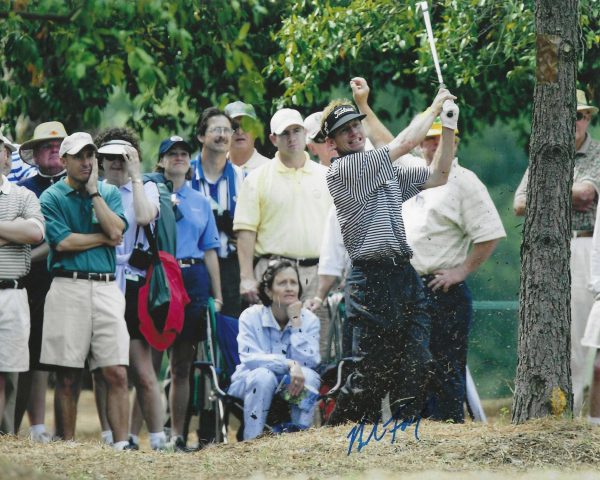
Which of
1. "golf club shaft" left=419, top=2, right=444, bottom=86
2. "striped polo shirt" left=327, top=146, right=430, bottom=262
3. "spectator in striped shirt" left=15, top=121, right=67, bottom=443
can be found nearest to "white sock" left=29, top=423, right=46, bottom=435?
"spectator in striped shirt" left=15, top=121, right=67, bottom=443

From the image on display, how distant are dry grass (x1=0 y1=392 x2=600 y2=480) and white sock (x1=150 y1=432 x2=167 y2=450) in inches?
45.0

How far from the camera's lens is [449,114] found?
9031 millimetres

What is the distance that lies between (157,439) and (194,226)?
1.65 m

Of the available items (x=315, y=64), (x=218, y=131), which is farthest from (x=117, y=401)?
(x=315, y=64)

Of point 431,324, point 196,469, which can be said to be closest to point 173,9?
point 196,469

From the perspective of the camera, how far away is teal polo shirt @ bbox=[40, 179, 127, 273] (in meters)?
9.90

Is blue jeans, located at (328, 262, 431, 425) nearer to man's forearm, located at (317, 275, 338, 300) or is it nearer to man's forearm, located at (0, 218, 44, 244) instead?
man's forearm, located at (317, 275, 338, 300)

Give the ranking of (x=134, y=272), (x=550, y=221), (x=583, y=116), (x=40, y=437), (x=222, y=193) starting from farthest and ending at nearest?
(x=222, y=193)
(x=583, y=116)
(x=134, y=272)
(x=40, y=437)
(x=550, y=221)

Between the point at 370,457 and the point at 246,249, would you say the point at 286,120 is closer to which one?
the point at 246,249

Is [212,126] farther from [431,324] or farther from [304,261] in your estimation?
[431,324]

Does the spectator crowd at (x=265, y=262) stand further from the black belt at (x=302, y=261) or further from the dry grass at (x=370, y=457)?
the dry grass at (x=370, y=457)

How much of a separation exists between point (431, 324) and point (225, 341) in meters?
1.48

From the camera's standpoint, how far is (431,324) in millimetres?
10258

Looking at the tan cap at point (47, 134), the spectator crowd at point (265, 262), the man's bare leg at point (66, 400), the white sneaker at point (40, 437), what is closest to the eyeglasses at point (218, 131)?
the spectator crowd at point (265, 262)
